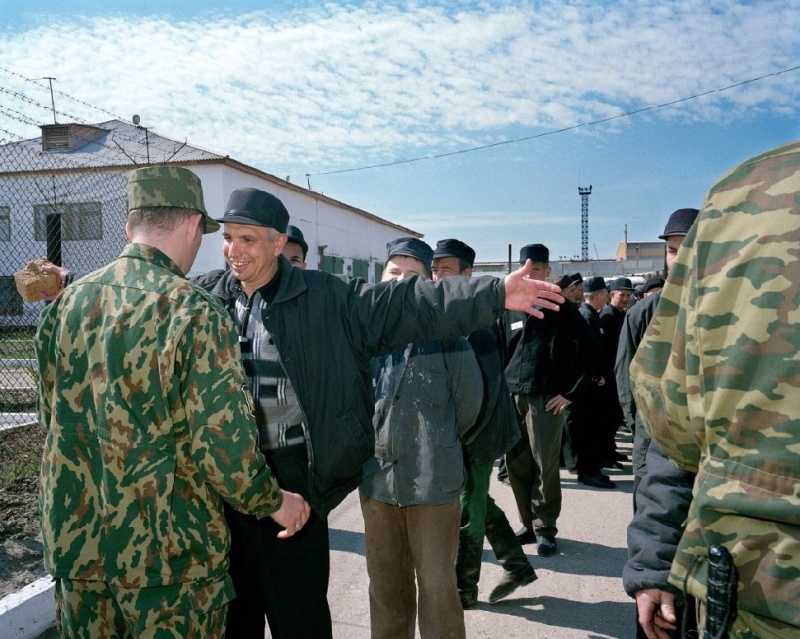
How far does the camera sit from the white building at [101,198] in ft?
63.7

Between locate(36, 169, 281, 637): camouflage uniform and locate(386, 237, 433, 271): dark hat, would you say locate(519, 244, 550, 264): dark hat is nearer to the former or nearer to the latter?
locate(386, 237, 433, 271): dark hat

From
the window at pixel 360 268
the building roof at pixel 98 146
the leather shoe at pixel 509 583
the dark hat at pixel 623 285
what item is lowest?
the leather shoe at pixel 509 583

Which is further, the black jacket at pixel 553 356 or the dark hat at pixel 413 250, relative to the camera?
the black jacket at pixel 553 356

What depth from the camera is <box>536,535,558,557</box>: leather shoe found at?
15.8 ft

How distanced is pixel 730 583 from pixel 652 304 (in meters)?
2.63

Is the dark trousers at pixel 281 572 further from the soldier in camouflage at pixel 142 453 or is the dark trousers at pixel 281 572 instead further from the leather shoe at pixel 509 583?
the leather shoe at pixel 509 583

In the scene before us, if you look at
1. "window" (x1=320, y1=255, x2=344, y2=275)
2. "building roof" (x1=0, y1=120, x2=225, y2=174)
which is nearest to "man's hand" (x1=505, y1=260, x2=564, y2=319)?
"building roof" (x1=0, y1=120, x2=225, y2=174)

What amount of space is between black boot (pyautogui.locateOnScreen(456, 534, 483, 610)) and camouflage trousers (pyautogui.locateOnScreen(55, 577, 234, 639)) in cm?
199

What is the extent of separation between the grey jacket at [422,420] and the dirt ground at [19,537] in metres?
2.21

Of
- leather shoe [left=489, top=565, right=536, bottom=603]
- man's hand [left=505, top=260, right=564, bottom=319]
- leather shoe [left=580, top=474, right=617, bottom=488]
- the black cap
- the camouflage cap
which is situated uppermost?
the camouflage cap

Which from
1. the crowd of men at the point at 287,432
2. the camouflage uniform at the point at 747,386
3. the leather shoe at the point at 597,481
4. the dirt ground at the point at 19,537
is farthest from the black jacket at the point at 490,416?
the leather shoe at the point at 597,481

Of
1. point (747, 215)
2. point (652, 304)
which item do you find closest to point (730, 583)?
point (747, 215)

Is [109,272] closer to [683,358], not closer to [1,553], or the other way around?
[683,358]

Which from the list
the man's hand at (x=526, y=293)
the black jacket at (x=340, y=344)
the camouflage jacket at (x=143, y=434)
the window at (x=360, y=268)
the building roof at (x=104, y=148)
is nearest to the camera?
the camouflage jacket at (x=143, y=434)
